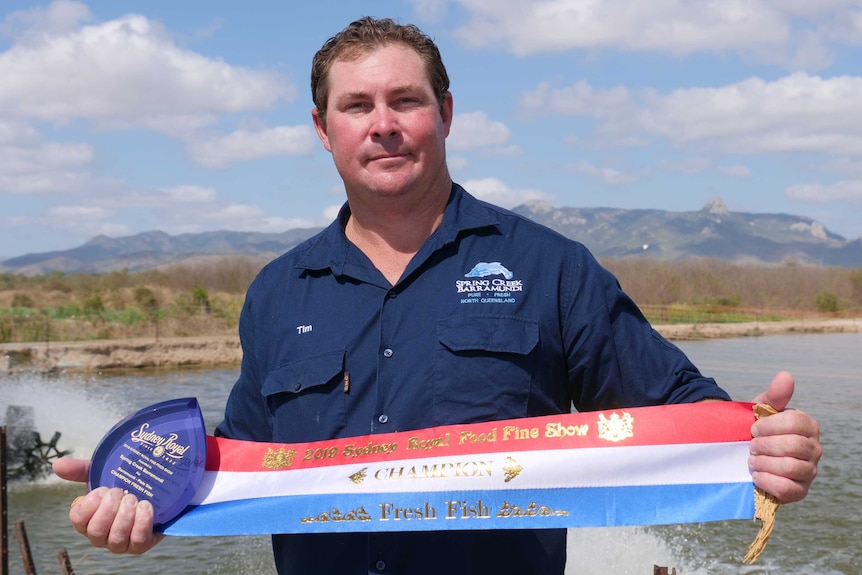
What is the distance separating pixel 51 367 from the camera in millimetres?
33531

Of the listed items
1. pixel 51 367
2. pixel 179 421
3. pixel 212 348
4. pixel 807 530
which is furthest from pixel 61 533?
pixel 212 348

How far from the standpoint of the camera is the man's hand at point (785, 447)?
230 cm

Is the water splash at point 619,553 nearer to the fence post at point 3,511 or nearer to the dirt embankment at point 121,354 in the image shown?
the fence post at point 3,511

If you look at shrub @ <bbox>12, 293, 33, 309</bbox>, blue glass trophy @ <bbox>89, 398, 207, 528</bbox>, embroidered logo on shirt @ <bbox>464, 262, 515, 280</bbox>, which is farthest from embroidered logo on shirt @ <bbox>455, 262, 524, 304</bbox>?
shrub @ <bbox>12, 293, 33, 309</bbox>

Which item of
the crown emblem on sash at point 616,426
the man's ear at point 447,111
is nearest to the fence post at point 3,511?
the man's ear at point 447,111

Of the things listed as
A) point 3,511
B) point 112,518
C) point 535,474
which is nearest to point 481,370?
point 535,474

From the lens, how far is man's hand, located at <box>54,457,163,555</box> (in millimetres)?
2605

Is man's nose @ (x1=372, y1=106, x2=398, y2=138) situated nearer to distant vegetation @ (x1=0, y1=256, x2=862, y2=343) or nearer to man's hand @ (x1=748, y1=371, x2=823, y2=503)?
man's hand @ (x1=748, y1=371, x2=823, y2=503)

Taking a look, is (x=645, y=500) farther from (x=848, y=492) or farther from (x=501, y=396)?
(x=848, y=492)

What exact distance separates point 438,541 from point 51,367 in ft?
112

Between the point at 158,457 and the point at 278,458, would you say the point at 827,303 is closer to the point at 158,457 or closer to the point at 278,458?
the point at 278,458

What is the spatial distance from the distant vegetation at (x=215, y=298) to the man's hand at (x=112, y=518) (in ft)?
126

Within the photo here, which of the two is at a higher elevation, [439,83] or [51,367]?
[439,83]

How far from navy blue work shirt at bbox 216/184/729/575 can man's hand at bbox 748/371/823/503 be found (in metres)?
0.28
